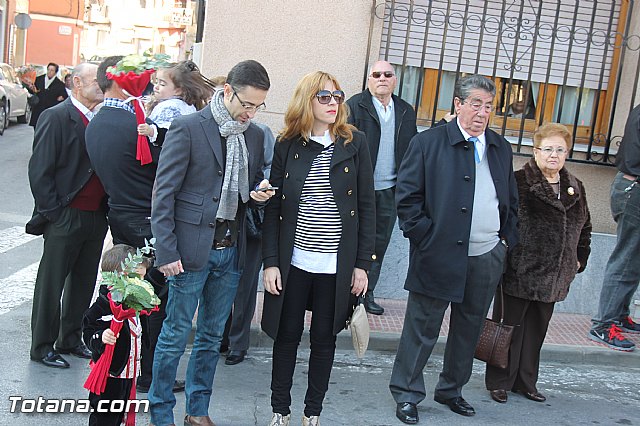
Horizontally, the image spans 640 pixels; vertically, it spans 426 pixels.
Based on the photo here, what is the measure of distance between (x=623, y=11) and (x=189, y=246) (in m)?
5.67

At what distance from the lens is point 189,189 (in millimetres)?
4141

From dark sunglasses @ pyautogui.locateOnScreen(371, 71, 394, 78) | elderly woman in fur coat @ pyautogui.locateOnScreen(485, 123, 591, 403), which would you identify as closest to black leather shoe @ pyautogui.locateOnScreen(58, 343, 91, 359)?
elderly woman in fur coat @ pyautogui.locateOnScreen(485, 123, 591, 403)

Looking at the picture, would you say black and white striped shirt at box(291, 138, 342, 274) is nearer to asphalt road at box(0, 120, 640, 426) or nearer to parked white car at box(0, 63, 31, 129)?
asphalt road at box(0, 120, 640, 426)

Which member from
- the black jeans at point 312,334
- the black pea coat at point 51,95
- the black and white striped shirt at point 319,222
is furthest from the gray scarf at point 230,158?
the black pea coat at point 51,95

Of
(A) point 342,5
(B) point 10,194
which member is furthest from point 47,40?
(A) point 342,5

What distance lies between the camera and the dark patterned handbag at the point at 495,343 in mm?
5164

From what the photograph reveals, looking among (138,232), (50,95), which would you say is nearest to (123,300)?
(138,232)

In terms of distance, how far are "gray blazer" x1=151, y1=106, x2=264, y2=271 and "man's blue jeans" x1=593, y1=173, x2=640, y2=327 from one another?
12.5 ft

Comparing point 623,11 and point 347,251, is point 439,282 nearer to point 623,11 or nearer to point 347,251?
point 347,251

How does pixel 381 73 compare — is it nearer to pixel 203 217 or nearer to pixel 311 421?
pixel 203 217

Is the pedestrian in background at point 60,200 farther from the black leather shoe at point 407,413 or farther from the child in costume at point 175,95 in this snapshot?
the black leather shoe at point 407,413

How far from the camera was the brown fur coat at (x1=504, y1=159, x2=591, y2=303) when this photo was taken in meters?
5.20

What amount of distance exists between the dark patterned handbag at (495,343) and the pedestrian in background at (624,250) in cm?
176

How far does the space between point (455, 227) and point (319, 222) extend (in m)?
0.90
